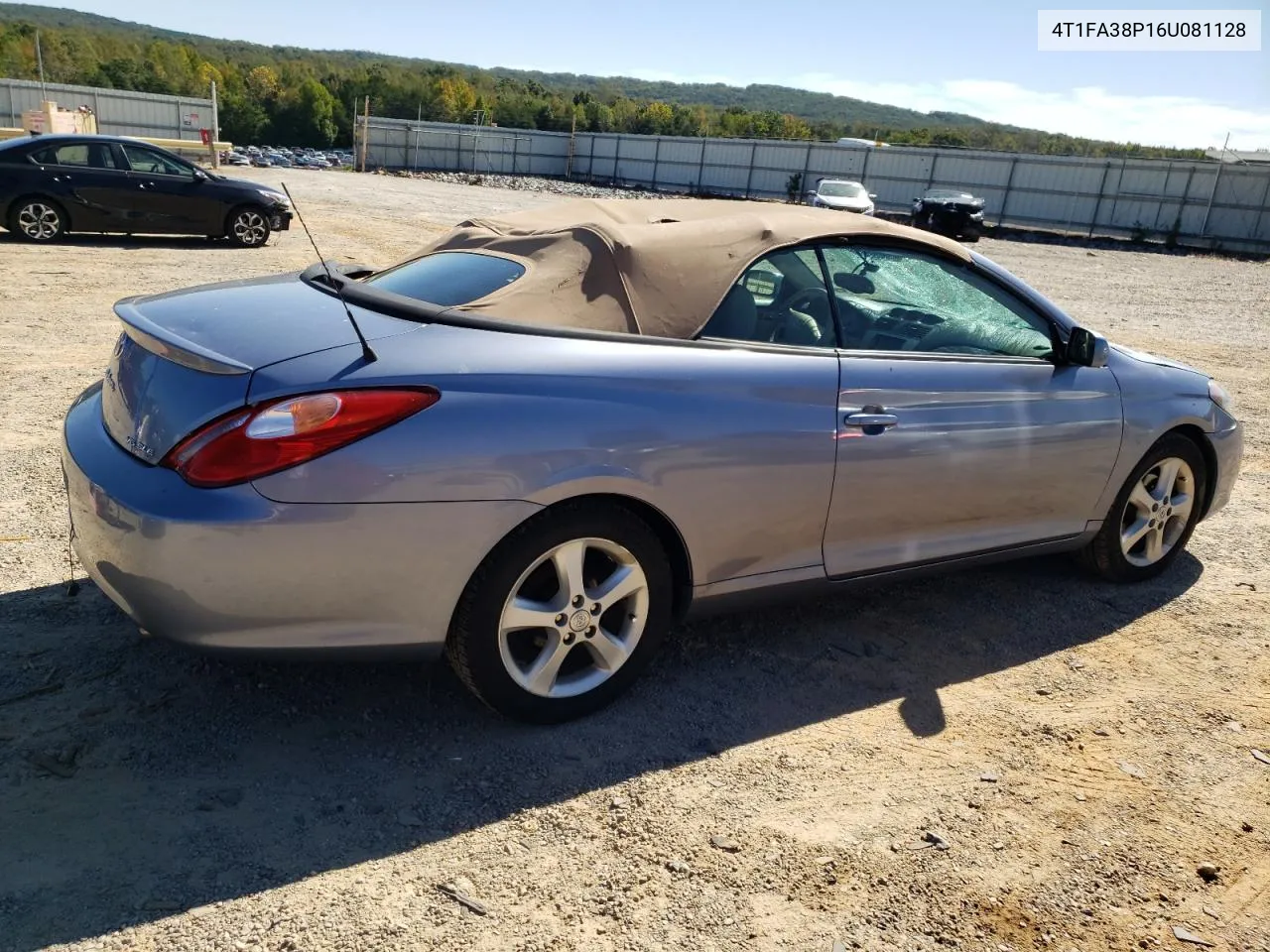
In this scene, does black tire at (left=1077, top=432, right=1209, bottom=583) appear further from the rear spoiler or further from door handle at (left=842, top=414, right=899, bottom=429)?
the rear spoiler

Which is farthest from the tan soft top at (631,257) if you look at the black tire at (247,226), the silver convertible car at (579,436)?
the black tire at (247,226)

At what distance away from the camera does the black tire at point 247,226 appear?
14500 millimetres

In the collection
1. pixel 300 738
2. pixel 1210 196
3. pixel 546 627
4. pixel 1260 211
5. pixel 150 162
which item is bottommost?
pixel 300 738

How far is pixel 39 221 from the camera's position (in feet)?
43.5

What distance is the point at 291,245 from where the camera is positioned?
1538 cm

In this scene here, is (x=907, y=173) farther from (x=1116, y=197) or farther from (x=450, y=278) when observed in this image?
(x=450, y=278)

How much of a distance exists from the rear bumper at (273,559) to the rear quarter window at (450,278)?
838mm

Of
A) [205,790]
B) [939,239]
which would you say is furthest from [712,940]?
[939,239]

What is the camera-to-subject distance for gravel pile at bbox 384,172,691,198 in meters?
39.7

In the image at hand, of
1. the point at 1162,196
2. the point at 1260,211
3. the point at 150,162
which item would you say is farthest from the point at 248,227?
the point at 1260,211

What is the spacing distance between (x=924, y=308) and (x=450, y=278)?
5.94 ft

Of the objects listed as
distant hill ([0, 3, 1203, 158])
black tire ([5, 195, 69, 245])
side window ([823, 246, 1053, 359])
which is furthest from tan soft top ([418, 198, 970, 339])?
distant hill ([0, 3, 1203, 158])

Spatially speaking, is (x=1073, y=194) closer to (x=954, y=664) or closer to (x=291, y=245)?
(x=291, y=245)

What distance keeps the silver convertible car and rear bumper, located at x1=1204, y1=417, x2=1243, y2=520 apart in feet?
1.92
